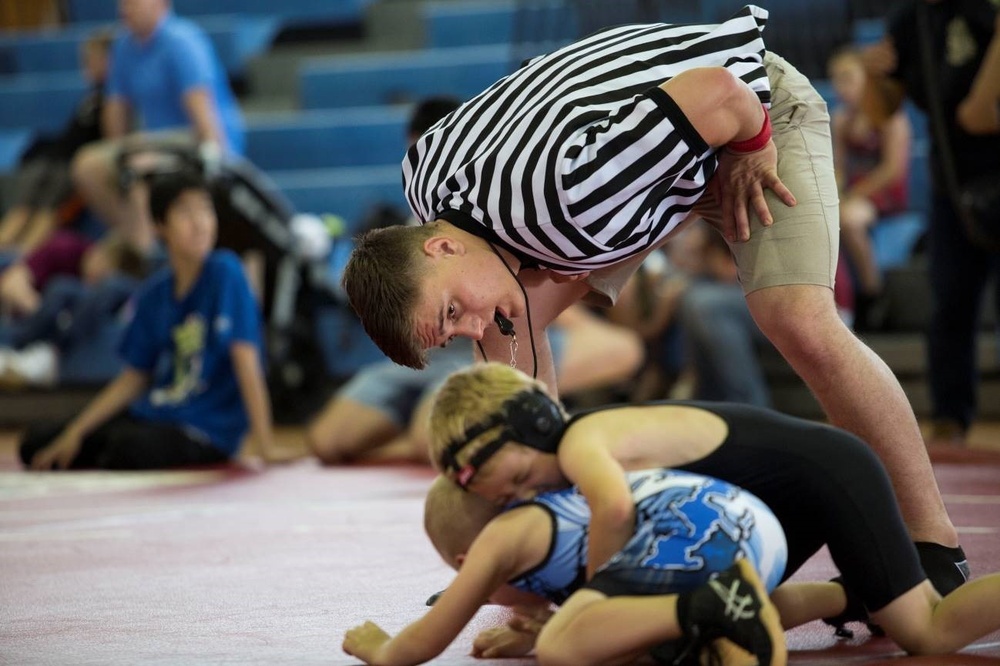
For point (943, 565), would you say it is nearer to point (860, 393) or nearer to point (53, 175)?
Result: point (860, 393)

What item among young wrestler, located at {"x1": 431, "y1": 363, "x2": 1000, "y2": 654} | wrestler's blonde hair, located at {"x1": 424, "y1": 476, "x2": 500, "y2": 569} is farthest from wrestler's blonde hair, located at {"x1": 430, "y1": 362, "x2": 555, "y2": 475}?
wrestler's blonde hair, located at {"x1": 424, "y1": 476, "x2": 500, "y2": 569}

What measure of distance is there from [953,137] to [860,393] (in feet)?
7.38

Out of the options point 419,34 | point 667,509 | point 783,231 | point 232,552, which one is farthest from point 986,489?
point 419,34

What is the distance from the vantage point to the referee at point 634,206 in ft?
6.97

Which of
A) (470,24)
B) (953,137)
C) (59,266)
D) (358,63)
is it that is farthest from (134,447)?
(470,24)

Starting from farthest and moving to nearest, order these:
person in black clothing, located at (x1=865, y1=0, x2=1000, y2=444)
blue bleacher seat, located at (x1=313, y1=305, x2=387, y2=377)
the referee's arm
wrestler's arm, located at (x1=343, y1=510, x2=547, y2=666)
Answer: blue bleacher seat, located at (x1=313, y1=305, x2=387, y2=377) < person in black clothing, located at (x1=865, y1=0, x2=1000, y2=444) < the referee's arm < wrestler's arm, located at (x1=343, y1=510, x2=547, y2=666)

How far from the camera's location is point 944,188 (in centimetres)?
426

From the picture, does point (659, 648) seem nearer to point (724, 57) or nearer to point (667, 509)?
point (667, 509)

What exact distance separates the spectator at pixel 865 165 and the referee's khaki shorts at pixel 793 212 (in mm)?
3526

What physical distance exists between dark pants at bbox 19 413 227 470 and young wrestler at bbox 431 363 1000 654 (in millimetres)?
3218

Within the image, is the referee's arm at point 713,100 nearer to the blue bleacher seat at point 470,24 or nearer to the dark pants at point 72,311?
the dark pants at point 72,311

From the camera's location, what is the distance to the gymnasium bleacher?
23.7 ft

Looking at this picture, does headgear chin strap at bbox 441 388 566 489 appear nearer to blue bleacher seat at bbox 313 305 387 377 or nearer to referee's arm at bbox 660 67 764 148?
referee's arm at bbox 660 67 764 148

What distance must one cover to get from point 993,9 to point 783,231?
82.9 inches
